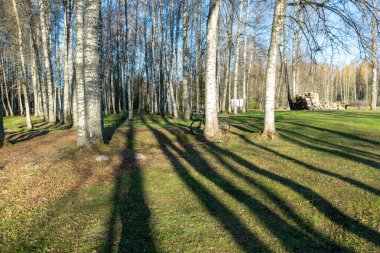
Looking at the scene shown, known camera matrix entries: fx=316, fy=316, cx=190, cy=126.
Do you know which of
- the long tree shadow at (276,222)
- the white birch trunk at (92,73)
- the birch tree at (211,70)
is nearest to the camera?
the long tree shadow at (276,222)

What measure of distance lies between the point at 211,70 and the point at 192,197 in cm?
602

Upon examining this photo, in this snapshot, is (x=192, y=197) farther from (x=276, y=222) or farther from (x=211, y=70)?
(x=211, y=70)

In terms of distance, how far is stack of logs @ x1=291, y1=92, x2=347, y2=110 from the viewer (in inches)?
1070

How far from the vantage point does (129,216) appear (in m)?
5.14

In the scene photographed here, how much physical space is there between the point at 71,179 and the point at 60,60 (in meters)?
30.3

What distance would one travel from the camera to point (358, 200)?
214 inches

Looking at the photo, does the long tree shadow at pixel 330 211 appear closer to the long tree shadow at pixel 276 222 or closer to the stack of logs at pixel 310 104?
the long tree shadow at pixel 276 222

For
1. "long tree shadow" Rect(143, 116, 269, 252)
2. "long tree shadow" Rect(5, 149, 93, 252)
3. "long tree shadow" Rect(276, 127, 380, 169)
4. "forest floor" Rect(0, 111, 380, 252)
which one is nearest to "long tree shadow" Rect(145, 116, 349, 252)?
"forest floor" Rect(0, 111, 380, 252)

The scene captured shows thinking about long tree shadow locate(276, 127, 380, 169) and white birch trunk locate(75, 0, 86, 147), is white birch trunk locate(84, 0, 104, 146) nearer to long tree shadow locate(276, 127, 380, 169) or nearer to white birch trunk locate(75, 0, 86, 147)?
white birch trunk locate(75, 0, 86, 147)

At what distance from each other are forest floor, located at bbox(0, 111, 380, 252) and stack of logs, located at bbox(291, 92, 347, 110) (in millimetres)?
17237

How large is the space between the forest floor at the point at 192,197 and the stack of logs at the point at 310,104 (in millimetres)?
17237

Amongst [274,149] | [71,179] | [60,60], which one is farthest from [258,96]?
[71,179]

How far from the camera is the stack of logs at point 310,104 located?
27172mm

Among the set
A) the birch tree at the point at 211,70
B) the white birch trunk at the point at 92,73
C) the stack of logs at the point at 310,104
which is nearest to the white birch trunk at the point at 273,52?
the birch tree at the point at 211,70
